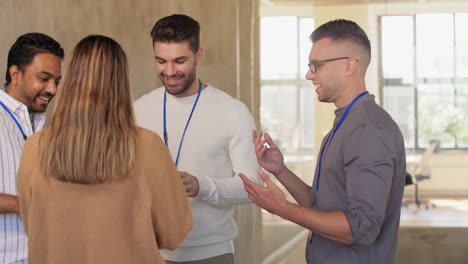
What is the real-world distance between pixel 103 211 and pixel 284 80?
3532 millimetres

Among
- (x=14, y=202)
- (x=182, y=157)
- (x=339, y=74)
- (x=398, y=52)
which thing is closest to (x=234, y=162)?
(x=182, y=157)

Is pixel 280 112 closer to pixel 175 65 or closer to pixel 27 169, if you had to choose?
pixel 175 65

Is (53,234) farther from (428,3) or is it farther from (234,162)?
(428,3)

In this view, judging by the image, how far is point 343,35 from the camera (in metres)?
2.58

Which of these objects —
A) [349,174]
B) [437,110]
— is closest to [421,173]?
[437,110]

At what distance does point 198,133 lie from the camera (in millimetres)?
3080

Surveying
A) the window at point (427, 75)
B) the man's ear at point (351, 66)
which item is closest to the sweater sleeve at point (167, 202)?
the man's ear at point (351, 66)

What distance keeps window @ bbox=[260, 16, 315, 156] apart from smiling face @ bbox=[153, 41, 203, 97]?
2452 millimetres

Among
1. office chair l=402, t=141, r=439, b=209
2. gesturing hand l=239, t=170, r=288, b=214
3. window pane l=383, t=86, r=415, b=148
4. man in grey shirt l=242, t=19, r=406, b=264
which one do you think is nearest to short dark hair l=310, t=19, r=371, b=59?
man in grey shirt l=242, t=19, r=406, b=264

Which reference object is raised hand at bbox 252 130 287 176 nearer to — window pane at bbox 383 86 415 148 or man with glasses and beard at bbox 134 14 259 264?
man with glasses and beard at bbox 134 14 259 264

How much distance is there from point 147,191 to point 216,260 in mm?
957

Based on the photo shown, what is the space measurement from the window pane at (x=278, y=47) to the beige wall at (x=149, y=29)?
2.3 inches

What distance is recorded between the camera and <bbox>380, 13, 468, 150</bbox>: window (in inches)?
213

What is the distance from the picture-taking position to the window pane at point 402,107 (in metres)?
5.38
